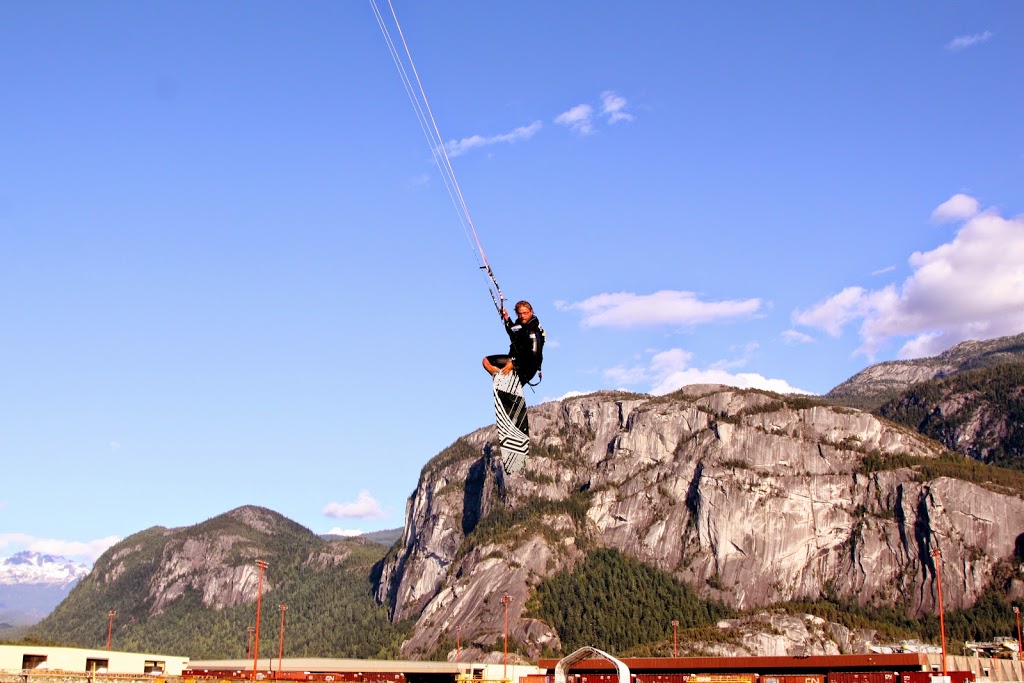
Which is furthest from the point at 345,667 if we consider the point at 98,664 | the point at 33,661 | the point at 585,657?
the point at 585,657

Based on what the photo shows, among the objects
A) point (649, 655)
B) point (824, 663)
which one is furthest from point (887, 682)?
point (649, 655)

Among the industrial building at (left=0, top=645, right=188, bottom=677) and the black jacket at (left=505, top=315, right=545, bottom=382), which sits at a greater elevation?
the black jacket at (left=505, top=315, right=545, bottom=382)

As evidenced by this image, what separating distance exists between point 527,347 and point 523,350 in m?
0.13

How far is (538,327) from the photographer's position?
2964cm

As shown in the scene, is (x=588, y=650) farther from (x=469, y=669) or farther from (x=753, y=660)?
(x=469, y=669)

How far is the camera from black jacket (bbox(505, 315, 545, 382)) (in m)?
29.4

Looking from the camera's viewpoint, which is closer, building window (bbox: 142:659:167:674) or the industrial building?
the industrial building

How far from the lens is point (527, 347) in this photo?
96.4ft

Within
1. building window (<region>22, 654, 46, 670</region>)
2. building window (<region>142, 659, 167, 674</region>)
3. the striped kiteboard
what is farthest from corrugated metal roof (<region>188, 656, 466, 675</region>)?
the striped kiteboard

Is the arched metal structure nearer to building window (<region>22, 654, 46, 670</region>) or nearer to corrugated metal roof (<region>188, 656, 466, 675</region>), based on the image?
building window (<region>22, 654, 46, 670</region>)

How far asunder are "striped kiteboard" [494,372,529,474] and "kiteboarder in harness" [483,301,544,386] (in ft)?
0.69

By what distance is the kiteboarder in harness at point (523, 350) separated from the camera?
29375mm

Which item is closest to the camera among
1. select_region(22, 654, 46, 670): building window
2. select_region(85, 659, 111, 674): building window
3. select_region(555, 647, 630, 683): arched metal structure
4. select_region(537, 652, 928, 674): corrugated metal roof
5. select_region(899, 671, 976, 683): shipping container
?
select_region(555, 647, 630, 683): arched metal structure

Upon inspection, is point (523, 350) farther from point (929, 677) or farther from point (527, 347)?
point (929, 677)
